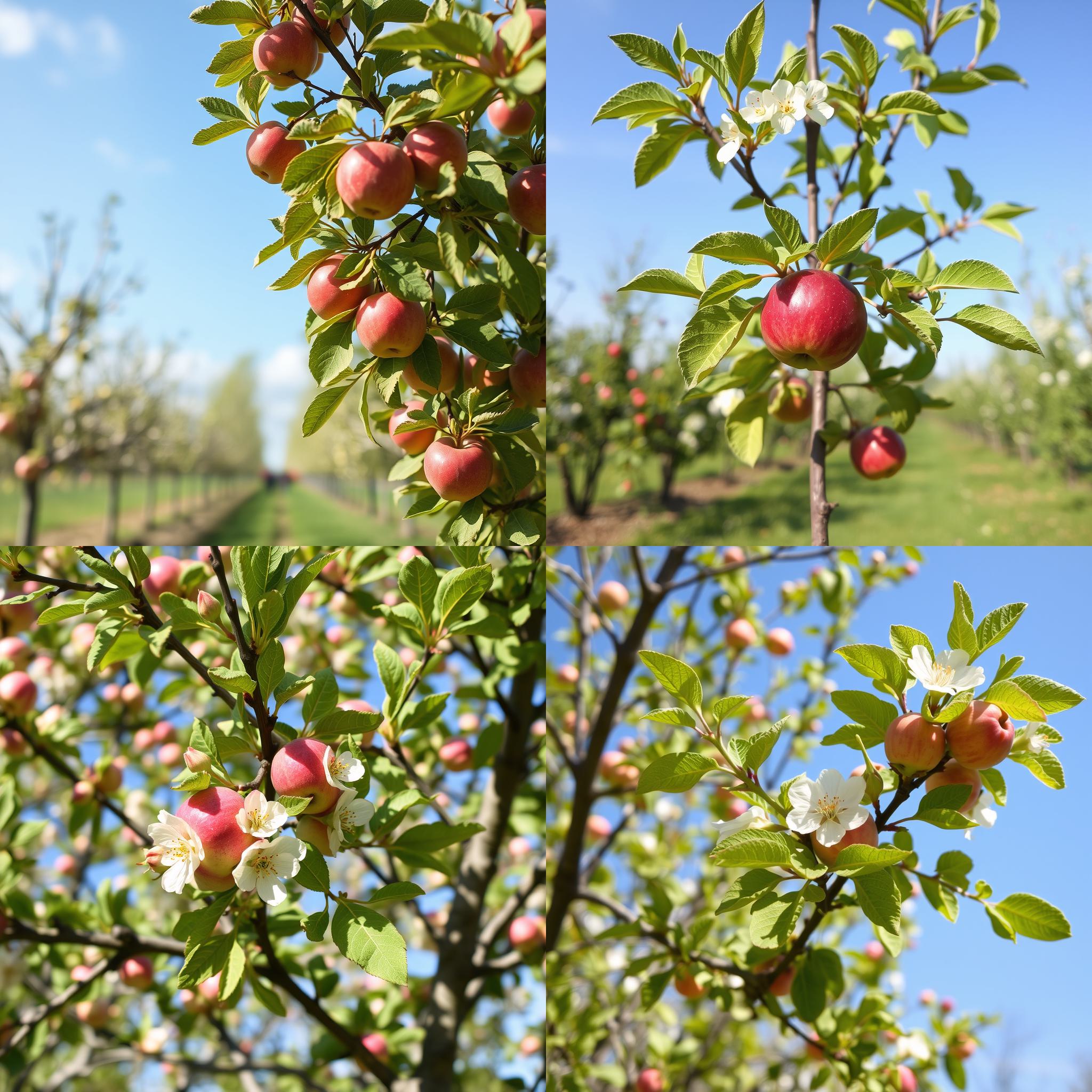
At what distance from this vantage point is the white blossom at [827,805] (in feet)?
1.87

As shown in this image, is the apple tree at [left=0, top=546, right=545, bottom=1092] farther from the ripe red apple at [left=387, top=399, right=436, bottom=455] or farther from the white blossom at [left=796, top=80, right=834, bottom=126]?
the white blossom at [left=796, top=80, right=834, bottom=126]

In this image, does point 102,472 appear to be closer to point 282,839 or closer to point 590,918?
point 590,918

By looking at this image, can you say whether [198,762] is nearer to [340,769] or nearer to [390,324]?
[340,769]

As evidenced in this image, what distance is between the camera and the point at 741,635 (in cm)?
130

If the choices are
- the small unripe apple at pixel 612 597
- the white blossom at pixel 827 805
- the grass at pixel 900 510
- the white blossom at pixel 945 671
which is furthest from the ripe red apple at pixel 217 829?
the grass at pixel 900 510

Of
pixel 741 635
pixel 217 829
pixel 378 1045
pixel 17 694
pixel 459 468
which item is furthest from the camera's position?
pixel 741 635

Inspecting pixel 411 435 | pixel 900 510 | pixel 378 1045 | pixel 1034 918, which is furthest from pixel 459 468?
pixel 900 510

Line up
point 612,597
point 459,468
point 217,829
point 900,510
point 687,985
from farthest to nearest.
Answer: point 900,510
point 612,597
point 687,985
point 459,468
point 217,829

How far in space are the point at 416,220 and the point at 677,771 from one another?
50 centimetres

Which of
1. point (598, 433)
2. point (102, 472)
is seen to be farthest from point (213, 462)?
point (598, 433)

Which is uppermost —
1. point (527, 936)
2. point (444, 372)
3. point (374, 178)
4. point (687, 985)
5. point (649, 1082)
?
point (374, 178)

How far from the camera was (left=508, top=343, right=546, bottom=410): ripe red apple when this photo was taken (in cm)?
72

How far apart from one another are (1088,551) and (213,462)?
3.55m

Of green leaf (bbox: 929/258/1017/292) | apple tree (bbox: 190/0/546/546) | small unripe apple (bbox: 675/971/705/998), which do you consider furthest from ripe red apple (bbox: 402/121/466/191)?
small unripe apple (bbox: 675/971/705/998)
